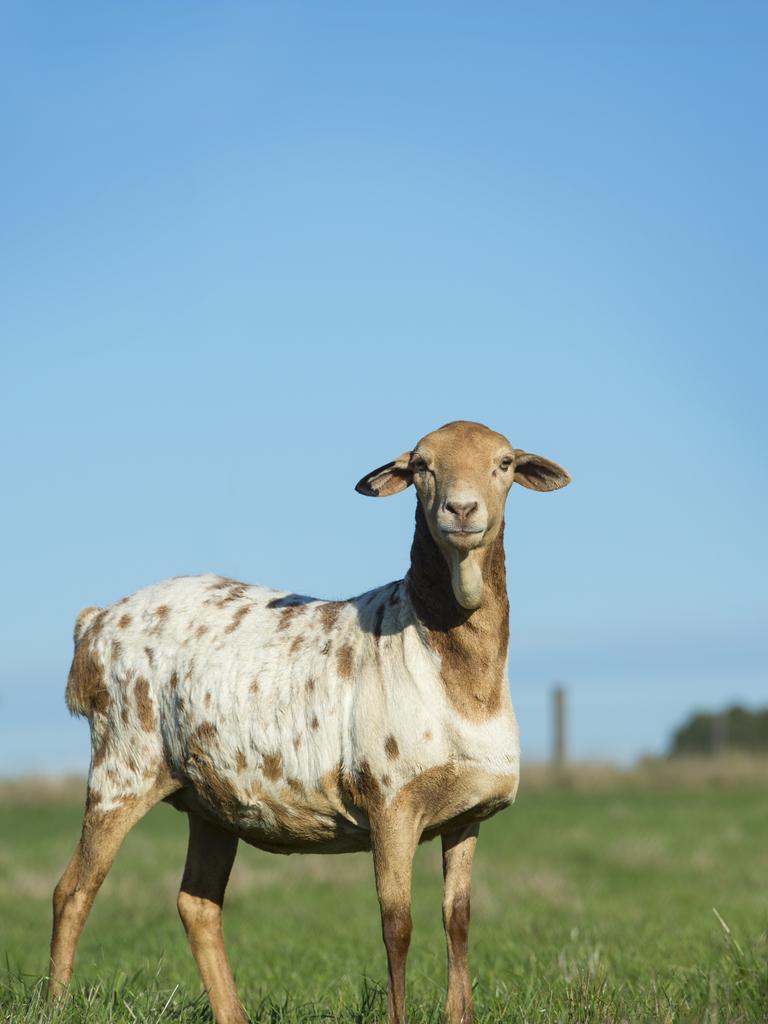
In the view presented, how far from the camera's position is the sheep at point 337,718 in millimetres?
6113

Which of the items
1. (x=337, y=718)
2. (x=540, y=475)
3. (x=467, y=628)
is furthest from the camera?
(x=540, y=475)

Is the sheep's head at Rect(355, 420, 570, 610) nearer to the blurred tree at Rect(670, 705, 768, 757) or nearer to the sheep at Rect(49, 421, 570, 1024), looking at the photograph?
the sheep at Rect(49, 421, 570, 1024)

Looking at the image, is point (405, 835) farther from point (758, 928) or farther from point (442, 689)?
point (758, 928)

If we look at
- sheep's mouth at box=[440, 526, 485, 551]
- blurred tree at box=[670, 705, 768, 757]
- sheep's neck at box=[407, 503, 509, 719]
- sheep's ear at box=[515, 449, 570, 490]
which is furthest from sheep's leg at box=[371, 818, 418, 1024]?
blurred tree at box=[670, 705, 768, 757]

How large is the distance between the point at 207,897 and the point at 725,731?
56.6 m

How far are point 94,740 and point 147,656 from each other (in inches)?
23.2

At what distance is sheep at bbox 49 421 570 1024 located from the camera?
6.11 metres

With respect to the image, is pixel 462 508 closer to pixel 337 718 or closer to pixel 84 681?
pixel 337 718

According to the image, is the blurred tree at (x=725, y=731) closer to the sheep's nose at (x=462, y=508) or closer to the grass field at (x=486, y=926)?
the grass field at (x=486, y=926)

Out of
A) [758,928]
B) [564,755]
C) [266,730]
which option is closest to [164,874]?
[758,928]

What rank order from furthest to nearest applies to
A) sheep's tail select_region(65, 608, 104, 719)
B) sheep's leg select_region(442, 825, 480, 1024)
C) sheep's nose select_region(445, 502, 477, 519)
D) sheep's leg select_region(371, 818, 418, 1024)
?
sheep's tail select_region(65, 608, 104, 719) → sheep's leg select_region(442, 825, 480, 1024) → sheep's leg select_region(371, 818, 418, 1024) → sheep's nose select_region(445, 502, 477, 519)

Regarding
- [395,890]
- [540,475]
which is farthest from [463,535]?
[395,890]

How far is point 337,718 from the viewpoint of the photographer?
21.1 ft

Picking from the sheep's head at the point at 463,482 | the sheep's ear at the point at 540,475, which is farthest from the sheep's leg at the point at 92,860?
the sheep's ear at the point at 540,475
